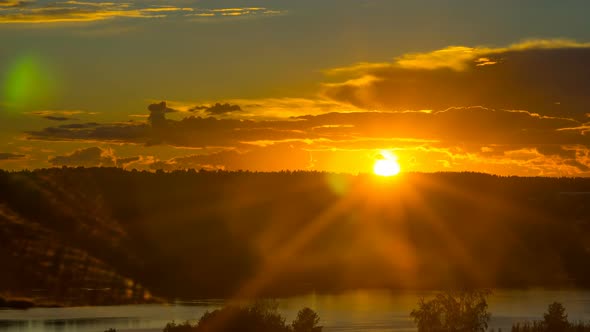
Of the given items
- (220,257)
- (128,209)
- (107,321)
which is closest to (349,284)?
(220,257)

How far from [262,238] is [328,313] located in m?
80.1

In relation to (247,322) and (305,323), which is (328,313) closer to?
(305,323)

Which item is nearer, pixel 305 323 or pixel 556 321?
pixel 305 323

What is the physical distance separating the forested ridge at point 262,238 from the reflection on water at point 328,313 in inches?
455

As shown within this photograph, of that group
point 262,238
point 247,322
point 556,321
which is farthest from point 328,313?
point 262,238

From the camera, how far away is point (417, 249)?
563 ft

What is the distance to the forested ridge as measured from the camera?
136 metres

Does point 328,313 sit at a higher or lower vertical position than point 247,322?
higher

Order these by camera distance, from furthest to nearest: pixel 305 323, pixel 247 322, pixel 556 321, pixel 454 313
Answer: pixel 556 321, pixel 305 323, pixel 247 322, pixel 454 313

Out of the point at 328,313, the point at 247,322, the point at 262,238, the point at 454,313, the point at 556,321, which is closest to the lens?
the point at 454,313

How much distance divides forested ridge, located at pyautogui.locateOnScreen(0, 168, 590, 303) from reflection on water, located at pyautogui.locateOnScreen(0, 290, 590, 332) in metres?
11.6

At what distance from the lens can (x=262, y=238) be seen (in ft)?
569

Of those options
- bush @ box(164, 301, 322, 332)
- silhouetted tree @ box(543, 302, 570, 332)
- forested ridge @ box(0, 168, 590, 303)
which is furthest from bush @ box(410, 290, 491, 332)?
forested ridge @ box(0, 168, 590, 303)

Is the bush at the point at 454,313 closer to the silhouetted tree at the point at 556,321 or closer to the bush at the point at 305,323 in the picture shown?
the silhouetted tree at the point at 556,321
